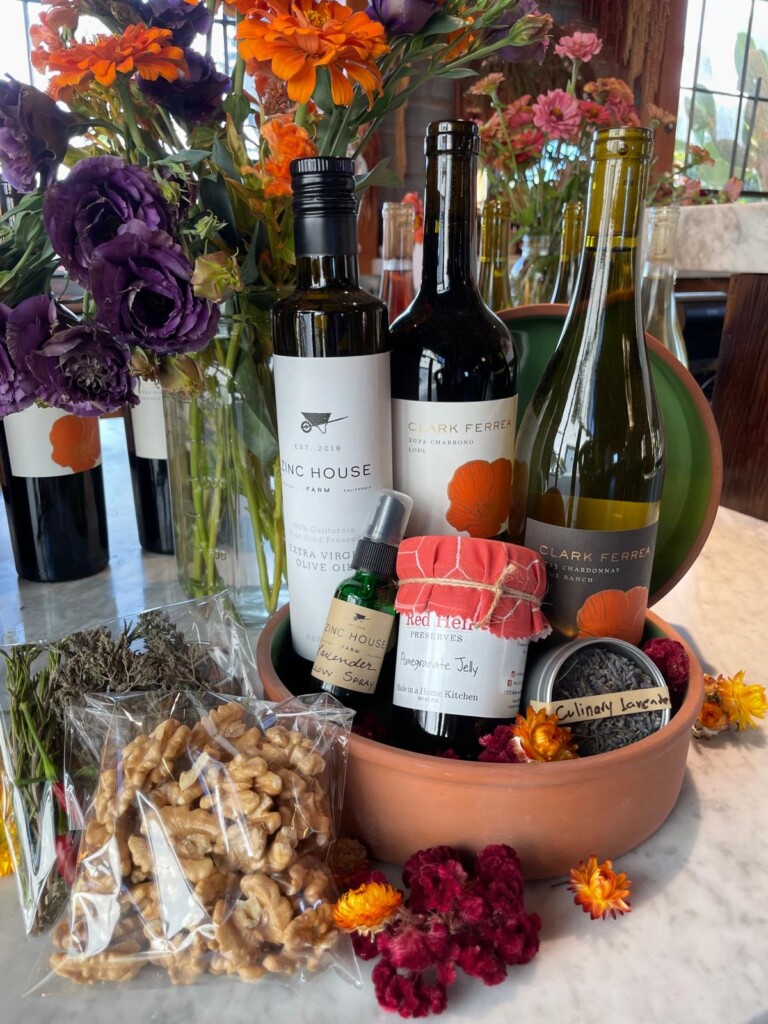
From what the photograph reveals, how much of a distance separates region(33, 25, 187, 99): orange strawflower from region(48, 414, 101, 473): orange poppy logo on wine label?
12.6 inches

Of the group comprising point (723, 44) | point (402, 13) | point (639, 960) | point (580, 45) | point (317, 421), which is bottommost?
point (639, 960)

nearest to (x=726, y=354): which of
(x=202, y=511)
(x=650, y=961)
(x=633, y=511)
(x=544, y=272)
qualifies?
(x=544, y=272)

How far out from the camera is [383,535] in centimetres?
43

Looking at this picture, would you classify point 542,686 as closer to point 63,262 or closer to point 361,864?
point 361,864

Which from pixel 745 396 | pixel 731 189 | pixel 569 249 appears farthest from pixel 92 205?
pixel 731 189

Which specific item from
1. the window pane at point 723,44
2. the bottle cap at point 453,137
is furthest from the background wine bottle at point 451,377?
the window pane at point 723,44

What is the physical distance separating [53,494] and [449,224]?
45 cm

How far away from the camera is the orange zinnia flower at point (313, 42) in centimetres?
37

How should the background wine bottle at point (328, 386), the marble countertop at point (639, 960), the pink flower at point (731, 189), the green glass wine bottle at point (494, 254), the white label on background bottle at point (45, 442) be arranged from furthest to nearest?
the pink flower at point (731, 189), the green glass wine bottle at point (494, 254), the white label on background bottle at point (45, 442), the background wine bottle at point (328, 386), the marble countertop at point (639, 960)

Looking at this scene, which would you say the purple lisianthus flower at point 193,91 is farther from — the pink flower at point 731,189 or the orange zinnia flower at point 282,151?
the pink flower at point 731,189

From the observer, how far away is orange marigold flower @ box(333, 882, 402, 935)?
0.32 metres

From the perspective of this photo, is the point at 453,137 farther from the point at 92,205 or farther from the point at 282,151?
the point at 92,205

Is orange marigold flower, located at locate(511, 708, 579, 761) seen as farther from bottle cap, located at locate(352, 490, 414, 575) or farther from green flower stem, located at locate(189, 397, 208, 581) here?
green flower stem, located at locate(189, 397, 208, 581)

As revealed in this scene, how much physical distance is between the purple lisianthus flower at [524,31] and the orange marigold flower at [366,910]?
0.49 meters
